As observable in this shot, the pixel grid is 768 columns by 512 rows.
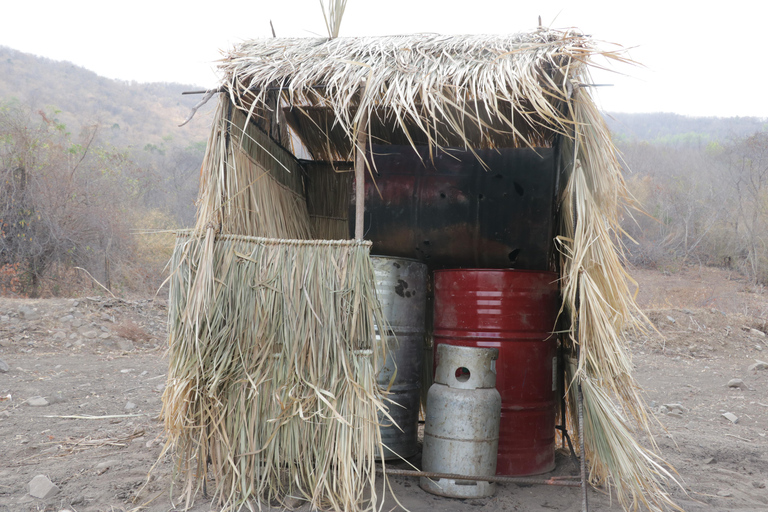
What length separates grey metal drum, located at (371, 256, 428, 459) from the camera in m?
3.38

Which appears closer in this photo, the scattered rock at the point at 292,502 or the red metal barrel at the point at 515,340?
the scattered rock at the point at 292,502

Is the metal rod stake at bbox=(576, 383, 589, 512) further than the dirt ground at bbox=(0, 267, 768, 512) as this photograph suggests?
No

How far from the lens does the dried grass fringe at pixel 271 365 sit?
2762mm

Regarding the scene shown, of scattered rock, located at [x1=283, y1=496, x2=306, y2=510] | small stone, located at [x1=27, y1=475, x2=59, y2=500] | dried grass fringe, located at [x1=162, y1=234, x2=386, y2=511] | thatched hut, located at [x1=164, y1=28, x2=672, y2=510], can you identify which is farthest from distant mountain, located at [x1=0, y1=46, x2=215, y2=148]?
scattered rock, located at [x1=283, y1=496, x2=306, y2=510]

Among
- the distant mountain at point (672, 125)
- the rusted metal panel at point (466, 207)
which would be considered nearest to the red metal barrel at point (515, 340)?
the rusted metal panel at point (466, 207)

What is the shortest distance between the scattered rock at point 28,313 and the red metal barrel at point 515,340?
6.79 metres

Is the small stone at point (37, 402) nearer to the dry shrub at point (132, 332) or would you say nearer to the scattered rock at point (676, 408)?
the dry shrub at point (132, 332)

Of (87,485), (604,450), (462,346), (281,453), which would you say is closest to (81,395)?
(87,485)

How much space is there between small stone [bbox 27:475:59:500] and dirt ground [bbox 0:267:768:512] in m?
0.03

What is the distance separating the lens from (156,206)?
18125 mm

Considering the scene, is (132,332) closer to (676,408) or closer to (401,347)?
(401,347)

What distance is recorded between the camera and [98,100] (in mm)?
35938

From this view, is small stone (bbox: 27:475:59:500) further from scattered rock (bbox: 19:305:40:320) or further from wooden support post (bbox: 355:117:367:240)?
scattered rock (bbox: 19:305:40:320)

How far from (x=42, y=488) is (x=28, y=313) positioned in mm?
5705
